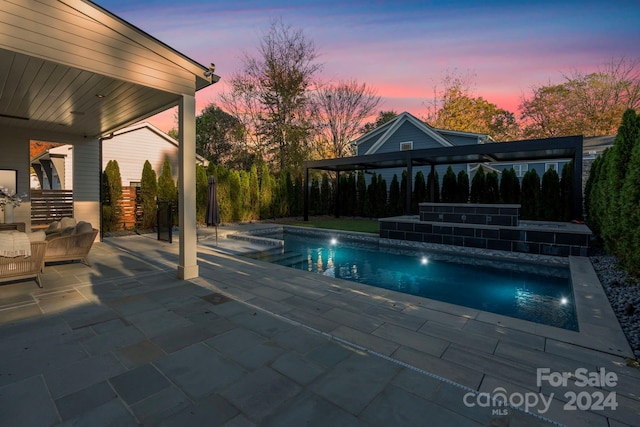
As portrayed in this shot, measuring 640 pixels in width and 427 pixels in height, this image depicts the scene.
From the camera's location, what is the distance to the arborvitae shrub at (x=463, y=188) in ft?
44.7

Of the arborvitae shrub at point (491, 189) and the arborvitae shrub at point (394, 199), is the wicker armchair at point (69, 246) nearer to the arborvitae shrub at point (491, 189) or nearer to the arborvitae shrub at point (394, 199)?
the arborvitae shrub at point (394, 199)

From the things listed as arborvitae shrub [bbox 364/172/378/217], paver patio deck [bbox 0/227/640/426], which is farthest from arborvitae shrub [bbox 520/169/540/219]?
paver patio deck [bbox 0/227/640/426]

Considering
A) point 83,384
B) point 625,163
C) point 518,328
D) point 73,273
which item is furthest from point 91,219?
point 625,163

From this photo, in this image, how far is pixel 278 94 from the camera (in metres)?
20.8

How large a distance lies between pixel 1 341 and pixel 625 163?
29.4 ft

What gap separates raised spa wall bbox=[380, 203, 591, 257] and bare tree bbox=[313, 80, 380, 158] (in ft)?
48.2

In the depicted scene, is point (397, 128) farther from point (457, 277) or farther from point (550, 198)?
point (457, 277)

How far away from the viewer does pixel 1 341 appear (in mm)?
2814

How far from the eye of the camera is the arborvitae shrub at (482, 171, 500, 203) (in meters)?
13.1

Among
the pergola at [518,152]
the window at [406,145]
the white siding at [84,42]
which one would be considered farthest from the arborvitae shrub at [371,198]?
the white siding at [84,42]

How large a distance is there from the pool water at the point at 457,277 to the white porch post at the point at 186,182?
2.64m

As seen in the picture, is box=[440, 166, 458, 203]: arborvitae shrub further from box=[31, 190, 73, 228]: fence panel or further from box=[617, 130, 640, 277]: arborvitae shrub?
box=[31, 190, 73, 228]: fence panel

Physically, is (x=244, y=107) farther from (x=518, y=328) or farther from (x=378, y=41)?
(x=518, y=328)

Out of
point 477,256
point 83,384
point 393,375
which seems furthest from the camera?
point 477,256
